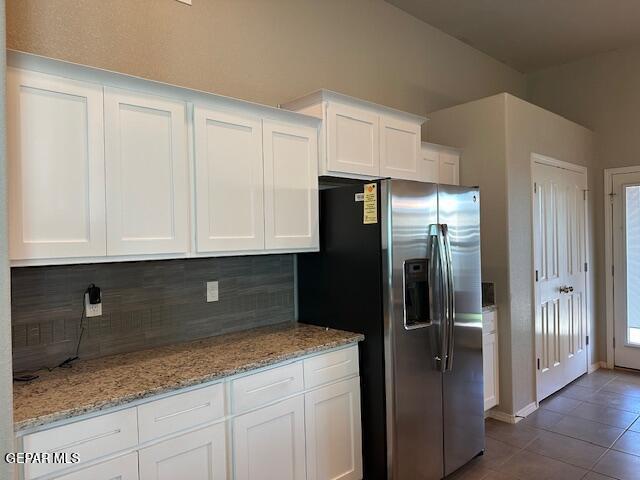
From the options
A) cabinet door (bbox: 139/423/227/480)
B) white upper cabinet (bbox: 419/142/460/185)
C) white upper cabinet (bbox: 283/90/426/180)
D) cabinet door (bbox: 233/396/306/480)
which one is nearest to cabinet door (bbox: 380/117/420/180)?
white upper cabinet (bbox: 283/90/426/180)

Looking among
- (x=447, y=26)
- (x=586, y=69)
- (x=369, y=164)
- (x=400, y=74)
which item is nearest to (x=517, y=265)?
(x=369, y=164)

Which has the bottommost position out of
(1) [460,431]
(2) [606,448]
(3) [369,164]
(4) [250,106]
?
(2) [606,448]

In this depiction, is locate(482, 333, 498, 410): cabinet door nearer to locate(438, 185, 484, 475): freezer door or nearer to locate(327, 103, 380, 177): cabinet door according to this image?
locate(438, 185, 484, 475): freezer door

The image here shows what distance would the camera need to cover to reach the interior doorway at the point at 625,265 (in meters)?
4.63

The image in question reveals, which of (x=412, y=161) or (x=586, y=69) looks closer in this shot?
(x=412, y=161)

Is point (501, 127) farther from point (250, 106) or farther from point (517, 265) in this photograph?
point (250, 106)

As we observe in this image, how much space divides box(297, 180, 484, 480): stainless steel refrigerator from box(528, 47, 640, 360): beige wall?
2.86 metres

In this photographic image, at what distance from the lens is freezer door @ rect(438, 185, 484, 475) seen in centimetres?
267

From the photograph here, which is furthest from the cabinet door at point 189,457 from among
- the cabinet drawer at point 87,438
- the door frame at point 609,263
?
the door frame at point 609,263

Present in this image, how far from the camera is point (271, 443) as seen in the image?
208 cm

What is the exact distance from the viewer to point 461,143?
382cm

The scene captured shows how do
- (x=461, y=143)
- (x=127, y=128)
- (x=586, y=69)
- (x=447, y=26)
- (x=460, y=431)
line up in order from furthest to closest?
1. (x=586, y=69)
2. (x=447, y=26)
3. (x=461, y=143)
4. (x=460, y=431)
5. (x=127, y=128)

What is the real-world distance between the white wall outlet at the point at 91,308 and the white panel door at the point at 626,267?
500 centimetres

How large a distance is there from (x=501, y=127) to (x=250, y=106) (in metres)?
2.19
